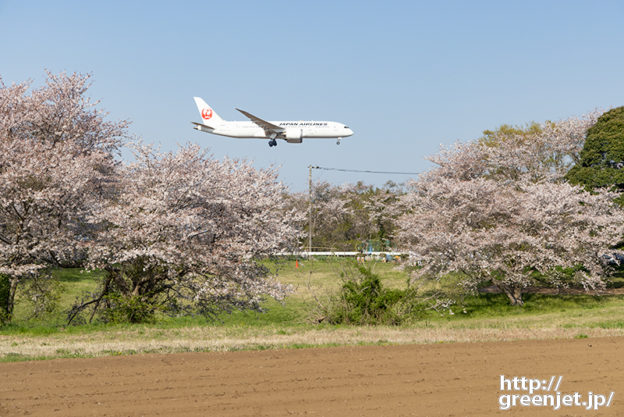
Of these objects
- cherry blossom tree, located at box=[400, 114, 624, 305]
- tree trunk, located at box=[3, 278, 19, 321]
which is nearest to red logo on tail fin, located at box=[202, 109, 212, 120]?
cherry blossom tree, located at box=[400, 114, 624, 305]

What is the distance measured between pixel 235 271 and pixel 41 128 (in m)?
10.5

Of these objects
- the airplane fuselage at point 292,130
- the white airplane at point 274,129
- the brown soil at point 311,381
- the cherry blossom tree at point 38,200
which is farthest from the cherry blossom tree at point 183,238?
the airplane fuselage at point 292,130

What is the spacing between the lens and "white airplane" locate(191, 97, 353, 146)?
180ft

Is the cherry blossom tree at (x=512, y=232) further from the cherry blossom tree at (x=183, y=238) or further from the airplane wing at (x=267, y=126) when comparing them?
the airplane wing at (x=267, y=126)

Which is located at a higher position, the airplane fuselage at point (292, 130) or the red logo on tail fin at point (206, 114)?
the red logo on tail fin at point (206, 114)

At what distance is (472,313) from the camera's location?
32.2 metres

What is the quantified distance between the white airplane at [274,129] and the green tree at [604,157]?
910 inches

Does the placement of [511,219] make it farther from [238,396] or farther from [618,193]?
[238,396]

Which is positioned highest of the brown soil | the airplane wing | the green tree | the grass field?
the airplane wing

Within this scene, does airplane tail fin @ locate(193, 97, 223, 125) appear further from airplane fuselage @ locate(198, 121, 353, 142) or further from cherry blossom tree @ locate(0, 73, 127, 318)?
cherry blossom tree @ locate(0, 73, 127, 318)

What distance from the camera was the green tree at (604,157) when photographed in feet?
124

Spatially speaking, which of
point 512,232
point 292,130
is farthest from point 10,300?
point 292,130

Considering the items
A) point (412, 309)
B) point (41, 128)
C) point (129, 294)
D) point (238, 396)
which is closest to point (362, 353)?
point (238, 396)

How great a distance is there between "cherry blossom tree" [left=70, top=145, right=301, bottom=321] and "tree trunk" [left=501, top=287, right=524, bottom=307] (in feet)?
48.8
